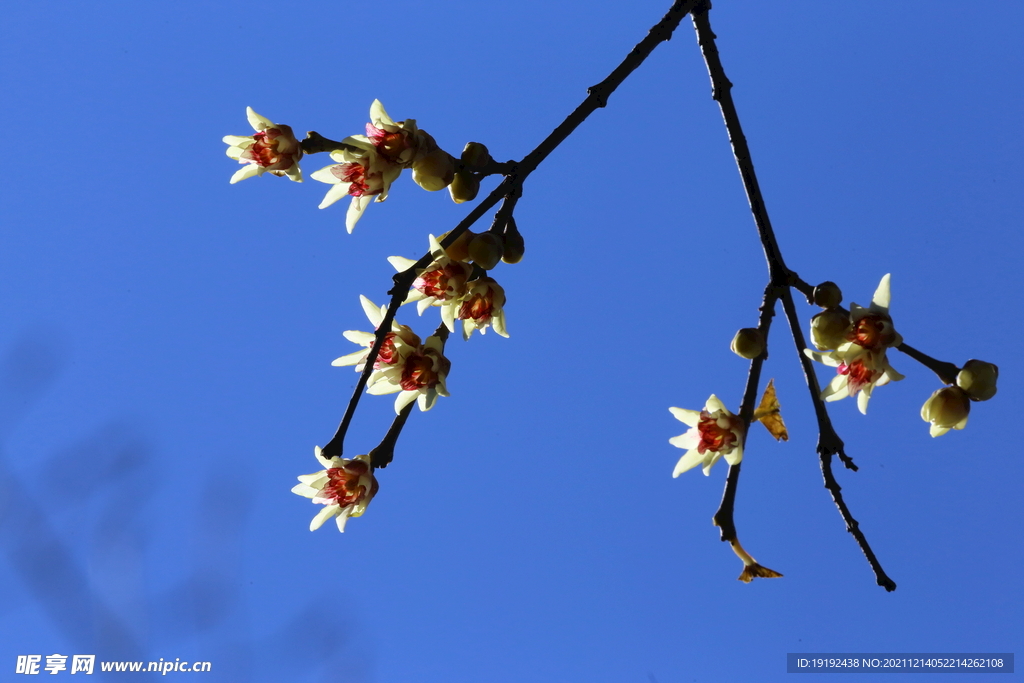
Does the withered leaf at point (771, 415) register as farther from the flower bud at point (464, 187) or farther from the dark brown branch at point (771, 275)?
the flower bud at point (464, 187)

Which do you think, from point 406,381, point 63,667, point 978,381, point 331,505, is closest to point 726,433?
point 978,381

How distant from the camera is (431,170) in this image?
1.08 metres

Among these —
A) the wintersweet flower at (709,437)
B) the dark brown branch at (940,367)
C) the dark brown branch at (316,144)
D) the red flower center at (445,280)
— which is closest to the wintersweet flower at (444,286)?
the red flower center at (445,280)

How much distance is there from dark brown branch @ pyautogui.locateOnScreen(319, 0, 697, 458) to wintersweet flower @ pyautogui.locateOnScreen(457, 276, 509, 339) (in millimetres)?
117

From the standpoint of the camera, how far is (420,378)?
1096mm

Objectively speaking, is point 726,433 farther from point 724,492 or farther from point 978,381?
point 978,381

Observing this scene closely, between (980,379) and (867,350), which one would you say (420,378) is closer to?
(867,350)

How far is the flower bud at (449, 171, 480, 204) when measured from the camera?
1130 millimetres

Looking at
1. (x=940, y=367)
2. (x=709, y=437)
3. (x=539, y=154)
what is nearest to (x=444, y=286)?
(x=539, y=154)

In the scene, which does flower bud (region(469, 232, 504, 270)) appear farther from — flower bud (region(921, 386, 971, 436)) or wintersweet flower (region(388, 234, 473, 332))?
flower bud (region(921, 386, 971, 436))

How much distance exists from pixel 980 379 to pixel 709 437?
37 centimetres

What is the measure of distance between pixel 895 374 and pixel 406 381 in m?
0.67

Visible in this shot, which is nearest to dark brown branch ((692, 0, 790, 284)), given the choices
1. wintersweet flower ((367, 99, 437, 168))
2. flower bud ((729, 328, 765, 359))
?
flower bud ((729, 328, 765, 359))

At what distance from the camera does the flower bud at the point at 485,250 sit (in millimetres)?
1089
